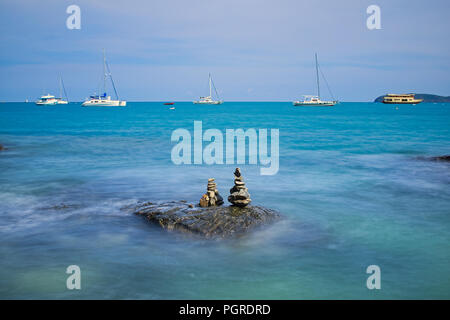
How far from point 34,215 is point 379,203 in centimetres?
1331

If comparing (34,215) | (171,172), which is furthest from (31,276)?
(171,172)

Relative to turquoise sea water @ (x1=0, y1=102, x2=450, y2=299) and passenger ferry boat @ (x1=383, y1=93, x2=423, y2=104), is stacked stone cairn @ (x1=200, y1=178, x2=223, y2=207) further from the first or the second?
passenger ferry boat @ (x1=383, y1=93, x2=423, y2=104)

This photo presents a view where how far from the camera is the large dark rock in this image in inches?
462

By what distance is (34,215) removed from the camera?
46.8ft

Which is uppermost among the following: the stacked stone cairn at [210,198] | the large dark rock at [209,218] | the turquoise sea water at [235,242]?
the stacked stone cairn at [210,198]

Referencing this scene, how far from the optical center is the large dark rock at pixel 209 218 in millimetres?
11742

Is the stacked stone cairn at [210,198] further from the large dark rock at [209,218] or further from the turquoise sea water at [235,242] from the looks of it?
the turquoise sea water at [235,242]

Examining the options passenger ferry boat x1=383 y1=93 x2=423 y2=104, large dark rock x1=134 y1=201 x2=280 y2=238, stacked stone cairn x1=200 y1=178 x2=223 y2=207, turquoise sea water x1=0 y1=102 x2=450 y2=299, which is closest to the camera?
turquoise sea water x1=0 y1=102 x2=450 y2=299

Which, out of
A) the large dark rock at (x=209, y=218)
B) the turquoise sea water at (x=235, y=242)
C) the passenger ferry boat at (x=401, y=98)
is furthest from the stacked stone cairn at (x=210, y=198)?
the passenger ferry boat at (x=401, y=98)

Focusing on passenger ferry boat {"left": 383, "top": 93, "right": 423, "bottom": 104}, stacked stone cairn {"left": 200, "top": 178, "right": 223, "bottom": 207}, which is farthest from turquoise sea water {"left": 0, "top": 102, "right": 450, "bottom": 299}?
passenger ferry boat {"left": 383, "top": 93, "right": 423, "bottom": 104}

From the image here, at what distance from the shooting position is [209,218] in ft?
39.9

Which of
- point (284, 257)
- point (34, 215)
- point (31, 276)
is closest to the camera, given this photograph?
point (31, 276)
